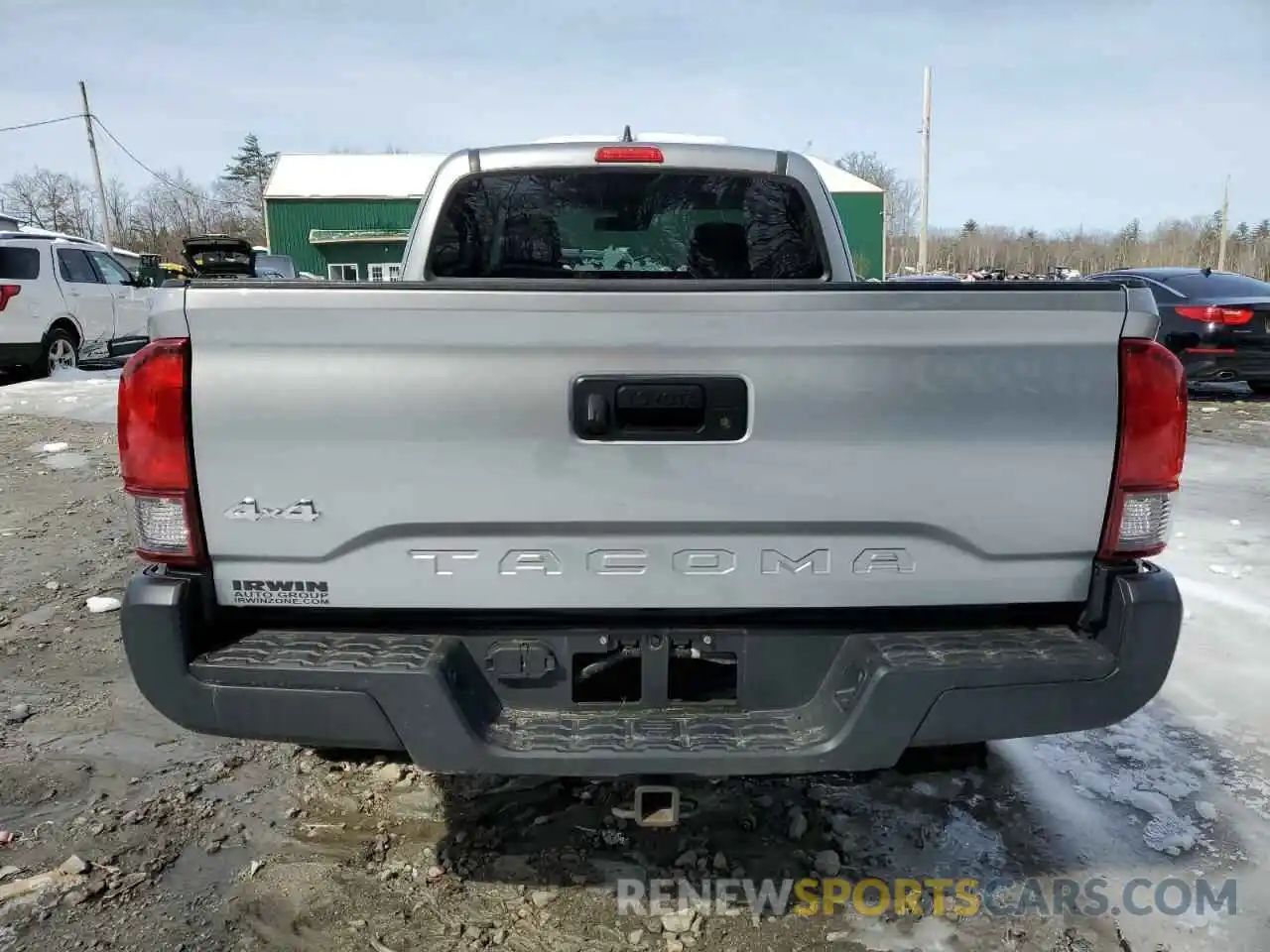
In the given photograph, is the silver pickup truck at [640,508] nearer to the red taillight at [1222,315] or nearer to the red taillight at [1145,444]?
the red taillight at [1145,444]

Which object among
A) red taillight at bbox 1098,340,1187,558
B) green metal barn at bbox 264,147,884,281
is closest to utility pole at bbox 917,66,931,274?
green metal barn at bbox 264,147,884,281

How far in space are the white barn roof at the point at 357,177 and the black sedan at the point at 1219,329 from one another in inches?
1264

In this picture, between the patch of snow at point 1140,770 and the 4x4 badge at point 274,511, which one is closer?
the 4x4 badge at point 274,511

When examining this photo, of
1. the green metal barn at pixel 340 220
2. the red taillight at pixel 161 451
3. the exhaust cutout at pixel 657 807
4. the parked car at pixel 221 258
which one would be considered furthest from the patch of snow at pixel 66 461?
the green metal barn at pixel 340 220

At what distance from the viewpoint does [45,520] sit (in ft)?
20.8

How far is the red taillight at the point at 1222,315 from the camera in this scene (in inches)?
418

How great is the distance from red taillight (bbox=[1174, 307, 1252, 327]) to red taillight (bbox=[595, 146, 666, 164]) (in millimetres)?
9764

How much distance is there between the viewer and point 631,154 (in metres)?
3.52

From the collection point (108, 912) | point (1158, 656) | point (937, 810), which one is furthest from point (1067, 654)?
point (108, 912)

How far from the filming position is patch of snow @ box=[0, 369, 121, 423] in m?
9.98

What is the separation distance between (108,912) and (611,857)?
1.41 meters

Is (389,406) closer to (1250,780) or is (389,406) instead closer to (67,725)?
(67,725)

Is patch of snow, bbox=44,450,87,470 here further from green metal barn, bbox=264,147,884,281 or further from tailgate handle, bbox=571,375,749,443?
green metal barn, bbox=264,147,884,281

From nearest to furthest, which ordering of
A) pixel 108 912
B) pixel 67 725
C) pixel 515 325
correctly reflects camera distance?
pixel 515 325 → pixel 108 912 → pixel 67 725
